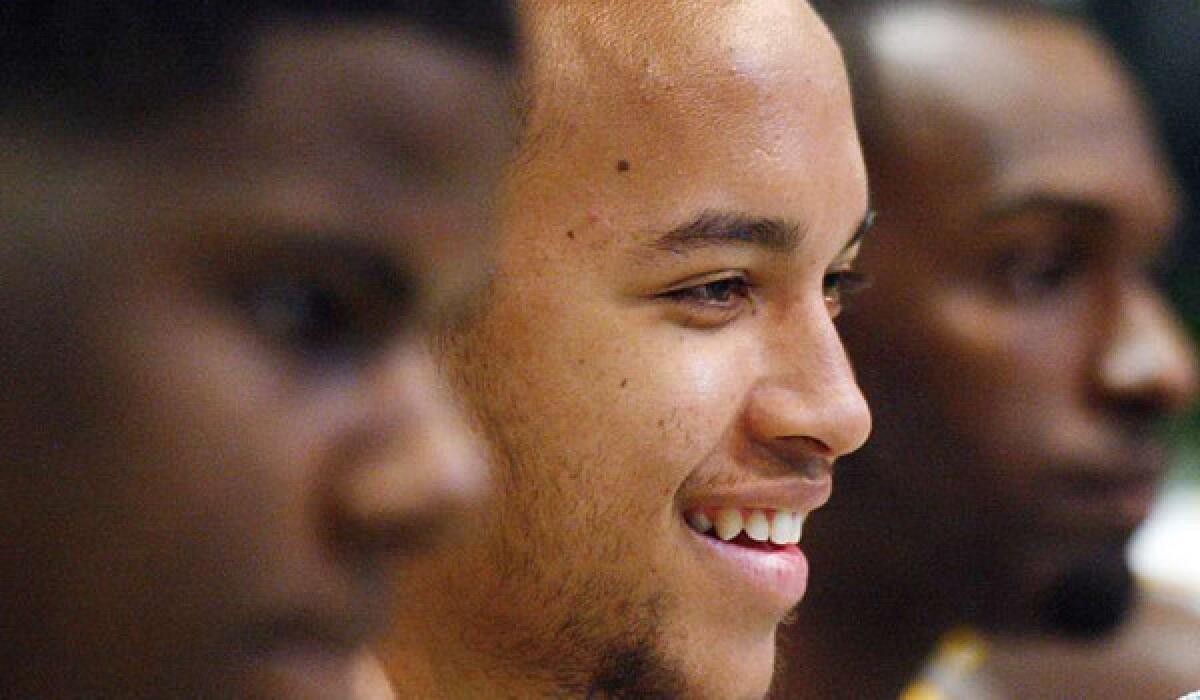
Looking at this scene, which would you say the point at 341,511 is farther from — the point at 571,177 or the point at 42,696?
the point at 571,177

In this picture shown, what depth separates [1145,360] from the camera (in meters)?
1.50

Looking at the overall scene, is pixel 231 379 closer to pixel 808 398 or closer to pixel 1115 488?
pixel 808 398

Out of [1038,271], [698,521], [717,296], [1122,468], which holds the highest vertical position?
[1038,271]

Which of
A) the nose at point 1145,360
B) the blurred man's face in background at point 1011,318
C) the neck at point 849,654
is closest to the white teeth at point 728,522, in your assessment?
the neck at point 849,654

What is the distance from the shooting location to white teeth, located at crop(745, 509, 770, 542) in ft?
3.36

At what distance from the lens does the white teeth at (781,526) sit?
1.04 m

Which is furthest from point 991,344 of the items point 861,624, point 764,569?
point 764,569

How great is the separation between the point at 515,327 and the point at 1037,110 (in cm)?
73

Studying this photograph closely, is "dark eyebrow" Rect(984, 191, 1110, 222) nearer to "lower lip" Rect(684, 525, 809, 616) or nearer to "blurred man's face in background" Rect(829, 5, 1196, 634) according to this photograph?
"blurred man's face in background" Rect(829, 5, 1196, 634)

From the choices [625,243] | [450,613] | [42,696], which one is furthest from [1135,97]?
[42,696]

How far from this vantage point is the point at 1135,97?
1.56 metres

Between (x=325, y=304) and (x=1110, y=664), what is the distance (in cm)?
123

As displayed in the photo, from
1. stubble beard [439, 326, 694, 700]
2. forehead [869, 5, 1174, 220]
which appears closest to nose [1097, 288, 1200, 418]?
forehead [869, 5, 1174, 220]

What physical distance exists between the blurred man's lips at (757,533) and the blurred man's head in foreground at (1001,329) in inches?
10.8
